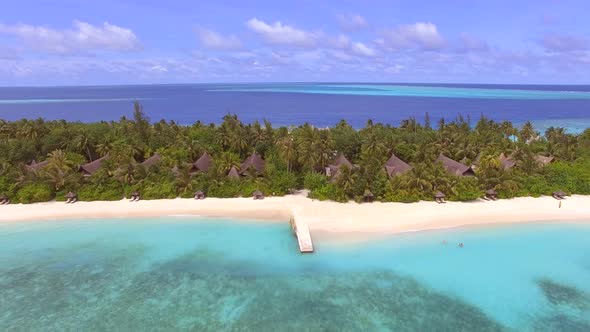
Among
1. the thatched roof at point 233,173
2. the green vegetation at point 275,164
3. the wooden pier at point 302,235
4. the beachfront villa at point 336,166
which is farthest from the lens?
the thatched roof at point 233,173

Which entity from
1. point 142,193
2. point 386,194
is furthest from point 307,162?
point 142,193

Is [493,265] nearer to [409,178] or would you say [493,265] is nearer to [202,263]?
[409,178]

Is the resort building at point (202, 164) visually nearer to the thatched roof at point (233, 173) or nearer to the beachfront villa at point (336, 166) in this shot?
the thatched roof at point (233, 173)

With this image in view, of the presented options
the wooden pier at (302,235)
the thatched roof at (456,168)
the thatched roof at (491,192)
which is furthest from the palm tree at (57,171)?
the thatched roof at (491,192)

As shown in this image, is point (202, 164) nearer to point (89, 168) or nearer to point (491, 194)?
point (89, 168)

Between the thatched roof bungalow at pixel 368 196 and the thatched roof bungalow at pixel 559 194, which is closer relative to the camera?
the thatched roof bungalow at pixel 368 196

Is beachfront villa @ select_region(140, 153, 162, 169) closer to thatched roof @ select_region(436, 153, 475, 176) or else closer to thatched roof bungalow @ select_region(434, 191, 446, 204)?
thatched roof bungalow @ select_region(434, 191, 446, 204)

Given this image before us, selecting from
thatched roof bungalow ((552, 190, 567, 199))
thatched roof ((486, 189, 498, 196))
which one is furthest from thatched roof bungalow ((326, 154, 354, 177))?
thatched roof bungalow ((552, 190, 567, 199))
